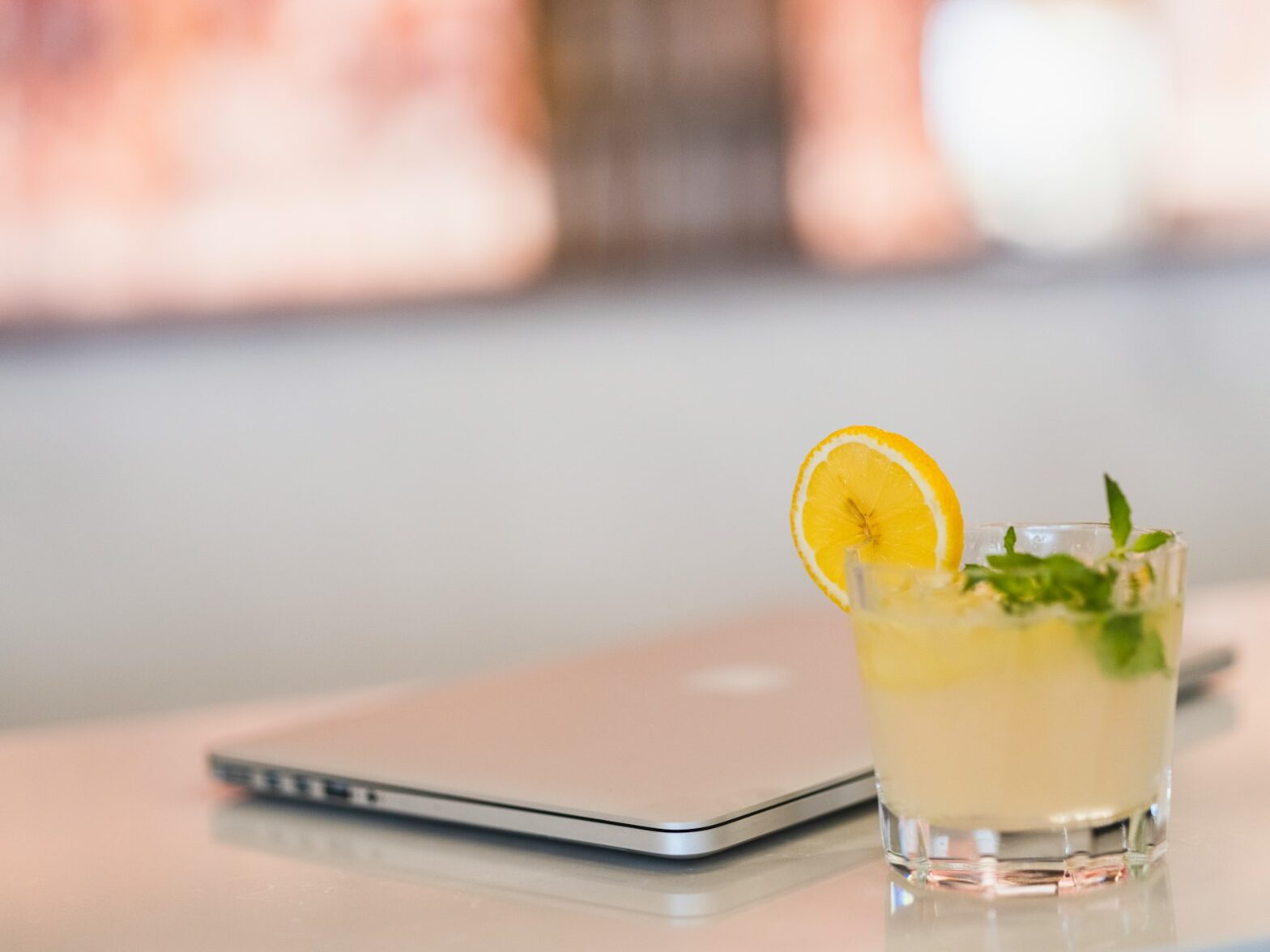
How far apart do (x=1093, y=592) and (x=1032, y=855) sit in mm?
100

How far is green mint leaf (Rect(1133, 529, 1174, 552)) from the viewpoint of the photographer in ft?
1.95

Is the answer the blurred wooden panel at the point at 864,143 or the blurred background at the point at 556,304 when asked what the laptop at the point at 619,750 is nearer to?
the blurred background at the point at 556,304

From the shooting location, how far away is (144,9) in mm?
2361

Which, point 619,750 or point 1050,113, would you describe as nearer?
point 619,750

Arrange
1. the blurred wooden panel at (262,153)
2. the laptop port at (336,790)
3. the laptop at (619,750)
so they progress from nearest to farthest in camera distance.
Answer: the laptop at (619,750) < the laptop port at (336,790) < the blurred wooden panel at (262,153)

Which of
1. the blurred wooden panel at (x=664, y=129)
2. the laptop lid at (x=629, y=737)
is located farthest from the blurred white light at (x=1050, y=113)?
the laptop lid at (x=629, y=737)

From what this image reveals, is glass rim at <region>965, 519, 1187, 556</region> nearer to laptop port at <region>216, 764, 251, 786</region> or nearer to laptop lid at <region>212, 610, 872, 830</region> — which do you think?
laptop lid at <region>212, 610, 872, 830</region>

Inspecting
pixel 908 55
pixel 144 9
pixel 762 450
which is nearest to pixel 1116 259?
pixel 908 55

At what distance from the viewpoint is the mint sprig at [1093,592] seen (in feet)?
1.83

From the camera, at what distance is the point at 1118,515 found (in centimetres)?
59

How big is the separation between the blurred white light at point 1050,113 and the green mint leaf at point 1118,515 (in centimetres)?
214

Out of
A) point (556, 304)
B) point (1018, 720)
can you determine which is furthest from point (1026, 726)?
point (556, 304)

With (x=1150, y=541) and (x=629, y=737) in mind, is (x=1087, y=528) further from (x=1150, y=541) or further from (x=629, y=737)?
A: (x=629, y=737)

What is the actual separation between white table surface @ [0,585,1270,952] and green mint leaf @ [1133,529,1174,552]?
0.41 ft
